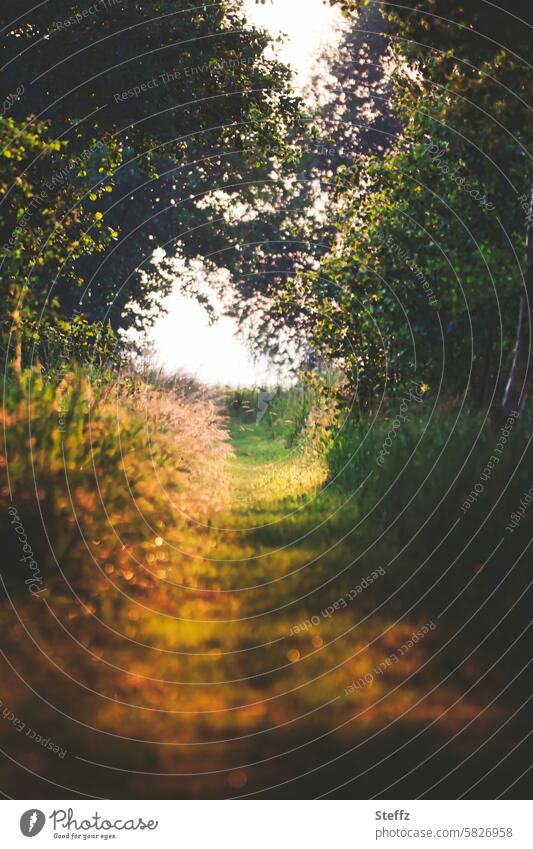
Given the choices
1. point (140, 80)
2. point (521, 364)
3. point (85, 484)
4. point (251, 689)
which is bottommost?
point (251, 689)

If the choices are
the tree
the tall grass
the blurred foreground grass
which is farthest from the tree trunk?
the tree

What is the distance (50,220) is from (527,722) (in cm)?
1203

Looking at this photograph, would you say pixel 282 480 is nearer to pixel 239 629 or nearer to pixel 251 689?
pixel 239 629

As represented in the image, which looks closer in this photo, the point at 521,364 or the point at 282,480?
the point at 521,364

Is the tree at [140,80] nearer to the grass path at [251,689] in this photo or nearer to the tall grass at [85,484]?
the tall grass at [85,484]

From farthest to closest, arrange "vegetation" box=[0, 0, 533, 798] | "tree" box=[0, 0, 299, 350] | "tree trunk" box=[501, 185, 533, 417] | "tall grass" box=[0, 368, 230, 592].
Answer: "tree" box=[0, 0, 299, 350] → "tree trunk" box=[501, 185, 533, 417] → "tall grass" box=[0, 368, 230, 592] → "vegetation" box=[0, 0, 533, 798]

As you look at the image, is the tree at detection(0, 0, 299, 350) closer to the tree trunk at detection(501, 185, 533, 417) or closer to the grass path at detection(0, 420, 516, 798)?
the tree trunk at detection(501, 185, 533, 417)

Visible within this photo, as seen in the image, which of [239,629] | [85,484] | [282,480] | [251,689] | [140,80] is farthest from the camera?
[282,480]

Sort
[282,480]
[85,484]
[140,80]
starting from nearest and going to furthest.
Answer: [85,484]
[140,80]
[282,480]

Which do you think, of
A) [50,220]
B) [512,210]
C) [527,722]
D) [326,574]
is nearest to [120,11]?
[50,220]

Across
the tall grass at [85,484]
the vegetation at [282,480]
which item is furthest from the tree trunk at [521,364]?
the tall grass at [85,484]

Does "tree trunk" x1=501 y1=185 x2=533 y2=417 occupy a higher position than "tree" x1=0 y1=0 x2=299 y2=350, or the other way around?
"tree" x1=0 y1=0 x2=299 y2=350

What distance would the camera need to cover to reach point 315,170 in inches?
1261

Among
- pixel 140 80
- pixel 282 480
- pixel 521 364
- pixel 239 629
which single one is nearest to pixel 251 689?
pixel 239 629
